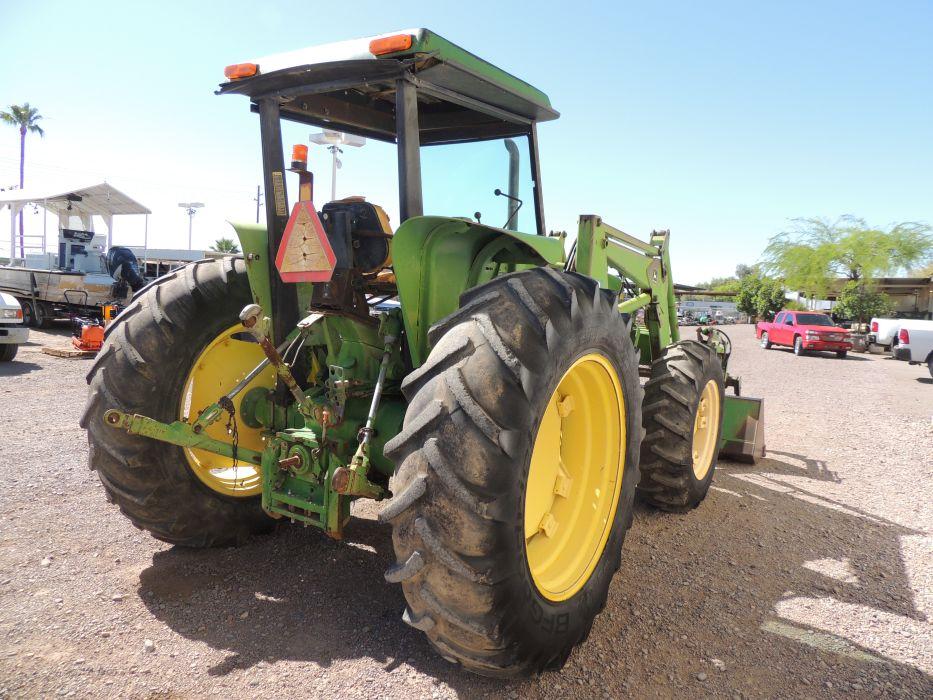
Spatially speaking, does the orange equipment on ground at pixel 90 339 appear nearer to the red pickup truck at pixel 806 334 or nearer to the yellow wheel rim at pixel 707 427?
the yellow wheel rim at pixel 707 427

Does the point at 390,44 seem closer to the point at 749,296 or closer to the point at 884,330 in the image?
the point at 884,330

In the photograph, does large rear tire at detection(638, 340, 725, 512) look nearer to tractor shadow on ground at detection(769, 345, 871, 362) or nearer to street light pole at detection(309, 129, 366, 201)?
street light pole at detection(309, 129, 366, 201)

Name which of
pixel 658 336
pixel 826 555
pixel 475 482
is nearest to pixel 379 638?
pixel 475 482

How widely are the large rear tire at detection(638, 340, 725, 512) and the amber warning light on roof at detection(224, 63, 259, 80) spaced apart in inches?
124

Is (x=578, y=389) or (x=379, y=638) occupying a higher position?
(x=578, y=389)

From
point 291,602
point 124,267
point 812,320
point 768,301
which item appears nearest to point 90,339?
point 124,267

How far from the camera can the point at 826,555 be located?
3861 mm

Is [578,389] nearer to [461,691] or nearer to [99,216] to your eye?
[461,691]

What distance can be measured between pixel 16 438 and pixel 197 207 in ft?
117

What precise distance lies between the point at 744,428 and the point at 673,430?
6.80ft

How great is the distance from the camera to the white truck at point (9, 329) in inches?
396

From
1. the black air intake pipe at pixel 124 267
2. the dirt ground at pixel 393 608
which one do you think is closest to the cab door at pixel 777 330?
the dirt ground at pixel 393 608

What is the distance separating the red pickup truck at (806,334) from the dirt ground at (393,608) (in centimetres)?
1723

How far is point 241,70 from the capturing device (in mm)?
2775
